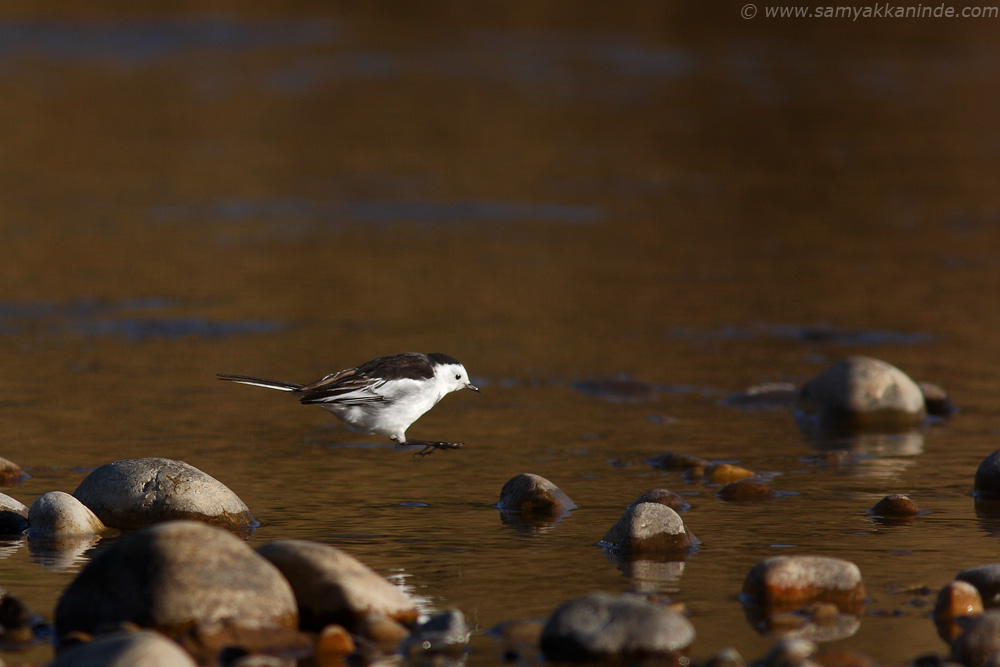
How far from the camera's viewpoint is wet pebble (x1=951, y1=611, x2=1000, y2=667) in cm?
584

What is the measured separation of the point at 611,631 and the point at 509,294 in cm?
1050

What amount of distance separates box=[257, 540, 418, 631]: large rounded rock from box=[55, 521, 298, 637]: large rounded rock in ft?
0.46

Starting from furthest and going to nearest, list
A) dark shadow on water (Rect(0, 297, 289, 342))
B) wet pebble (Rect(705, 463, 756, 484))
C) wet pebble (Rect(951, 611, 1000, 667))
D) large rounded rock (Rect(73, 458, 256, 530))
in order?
dark shadow on water (Rect(0, 297, 289, 342))
wet pebble (Rect(705, 463, 756, 484))
large rounded rock (Rect(73, 458, 256, 530))
wet pebble (Rect(951, 611, 1000, 667))

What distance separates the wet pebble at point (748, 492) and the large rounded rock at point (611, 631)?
2888 millimetres

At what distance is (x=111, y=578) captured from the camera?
6.25 meters

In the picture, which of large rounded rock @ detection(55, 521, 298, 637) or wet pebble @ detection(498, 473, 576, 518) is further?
wet pebble @ detection(498, 473, 576, 518)

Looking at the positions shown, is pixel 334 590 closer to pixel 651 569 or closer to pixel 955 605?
pixel 651 569

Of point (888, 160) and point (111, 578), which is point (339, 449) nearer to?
point (111, 578)

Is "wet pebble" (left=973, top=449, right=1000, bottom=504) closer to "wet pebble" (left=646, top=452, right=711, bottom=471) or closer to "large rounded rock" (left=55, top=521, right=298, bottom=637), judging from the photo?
"wet pebble" (left=646, top=452, right=711, bottom=471)

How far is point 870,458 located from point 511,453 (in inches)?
99.5

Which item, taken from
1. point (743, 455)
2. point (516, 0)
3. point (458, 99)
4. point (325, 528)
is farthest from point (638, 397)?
point (516, 0)

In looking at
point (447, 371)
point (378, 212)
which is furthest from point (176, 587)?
point (378, 212)

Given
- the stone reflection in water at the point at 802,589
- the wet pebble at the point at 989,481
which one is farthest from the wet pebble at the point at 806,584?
the wet pebble at the point at 989,481

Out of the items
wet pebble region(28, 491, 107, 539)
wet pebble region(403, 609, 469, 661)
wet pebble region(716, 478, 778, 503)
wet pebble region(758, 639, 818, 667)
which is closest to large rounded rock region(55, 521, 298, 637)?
wet pebble region(403, 609, 469, 661)
